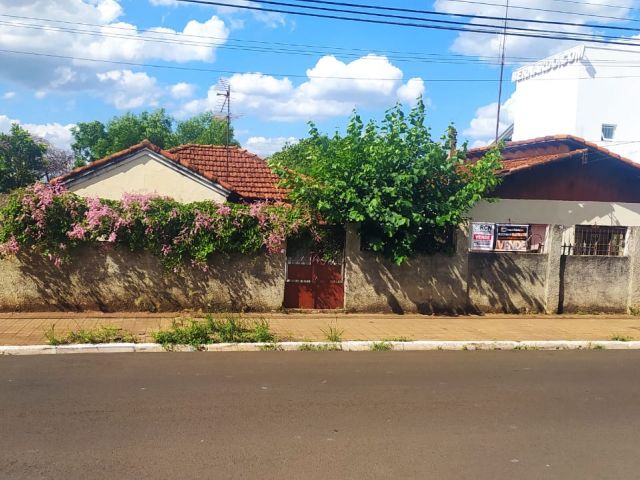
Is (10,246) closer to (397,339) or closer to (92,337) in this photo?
(92,337)

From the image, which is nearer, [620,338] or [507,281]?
[620,338]

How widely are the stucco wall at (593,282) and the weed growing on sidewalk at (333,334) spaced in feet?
19.0

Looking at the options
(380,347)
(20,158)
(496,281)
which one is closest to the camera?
(380,347)

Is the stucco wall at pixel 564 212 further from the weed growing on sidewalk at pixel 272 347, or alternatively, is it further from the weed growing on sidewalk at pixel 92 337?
the weed growing on sidewalk at pixel 92 337

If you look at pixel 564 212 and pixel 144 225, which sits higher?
pixel 564 212

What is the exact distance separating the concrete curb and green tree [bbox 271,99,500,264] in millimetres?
2548

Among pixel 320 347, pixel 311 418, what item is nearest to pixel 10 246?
pixel 320 347

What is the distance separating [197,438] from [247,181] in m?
14.3

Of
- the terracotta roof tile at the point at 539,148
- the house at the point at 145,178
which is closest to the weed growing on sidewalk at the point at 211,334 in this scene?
the house at the point at 145,178

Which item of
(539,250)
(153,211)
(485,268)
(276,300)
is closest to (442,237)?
(485,268)

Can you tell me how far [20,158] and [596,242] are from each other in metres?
27.4

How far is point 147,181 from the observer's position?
53.7 ft

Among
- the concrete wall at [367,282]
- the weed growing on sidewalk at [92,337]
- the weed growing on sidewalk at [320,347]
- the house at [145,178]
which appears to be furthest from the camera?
the house at [145,178]

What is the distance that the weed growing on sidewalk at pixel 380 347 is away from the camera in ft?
29.3
